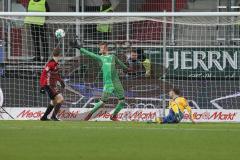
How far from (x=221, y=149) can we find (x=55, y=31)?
10552 millimetres

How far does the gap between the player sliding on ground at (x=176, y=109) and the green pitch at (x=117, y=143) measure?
2786mm

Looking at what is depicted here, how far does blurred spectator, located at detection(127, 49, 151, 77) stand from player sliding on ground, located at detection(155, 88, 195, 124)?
1.86 m

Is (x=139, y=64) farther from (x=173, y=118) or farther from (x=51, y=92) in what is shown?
(x=51, y=92)

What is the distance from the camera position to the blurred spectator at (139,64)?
835 inches

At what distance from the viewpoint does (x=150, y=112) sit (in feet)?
68.4

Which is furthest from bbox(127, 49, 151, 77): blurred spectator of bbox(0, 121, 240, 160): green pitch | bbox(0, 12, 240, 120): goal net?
bbox(0, 121, 240, 160): green pitch

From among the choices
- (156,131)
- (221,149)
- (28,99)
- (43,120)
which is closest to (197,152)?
(221,149)

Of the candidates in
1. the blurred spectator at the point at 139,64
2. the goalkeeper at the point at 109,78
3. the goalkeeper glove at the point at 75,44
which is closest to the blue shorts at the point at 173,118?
the goalkeeper at the point at 109,78

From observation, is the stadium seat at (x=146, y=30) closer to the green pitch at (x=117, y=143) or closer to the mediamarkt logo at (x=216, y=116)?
the mediamarkt logo at (x=216, y=116)

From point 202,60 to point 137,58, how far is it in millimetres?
1738

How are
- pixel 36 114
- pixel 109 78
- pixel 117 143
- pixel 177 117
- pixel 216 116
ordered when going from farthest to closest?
pixel 36 114 → pixel 216 116 → pixel 109 78 → pixel 177 117 → pixel 117 143

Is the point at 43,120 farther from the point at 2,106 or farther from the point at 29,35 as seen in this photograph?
the point at 29,35

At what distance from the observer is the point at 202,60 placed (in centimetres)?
2102

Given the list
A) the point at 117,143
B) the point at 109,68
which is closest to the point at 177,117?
the point at 109,68
